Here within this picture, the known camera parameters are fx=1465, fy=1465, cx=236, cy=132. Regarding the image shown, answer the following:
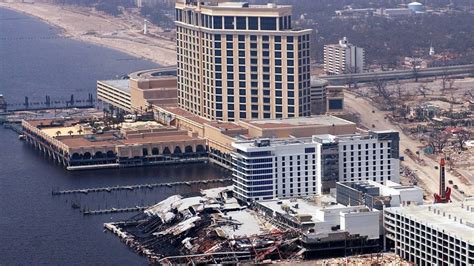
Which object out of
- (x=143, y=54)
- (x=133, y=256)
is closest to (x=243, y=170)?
(x=133, y=256)

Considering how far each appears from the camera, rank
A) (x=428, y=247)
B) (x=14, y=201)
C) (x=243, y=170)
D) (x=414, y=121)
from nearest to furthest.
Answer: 1. (x=428, y=247)
2. (x=243, y=170)
3. (x=14, y=201)
4. (x=414, y=121)

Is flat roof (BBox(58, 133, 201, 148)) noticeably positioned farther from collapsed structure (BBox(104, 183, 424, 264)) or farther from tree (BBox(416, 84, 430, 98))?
tree (BBox(416, 84, 430, 98))

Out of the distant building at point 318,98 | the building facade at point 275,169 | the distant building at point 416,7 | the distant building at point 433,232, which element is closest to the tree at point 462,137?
the distant building at point 318,98

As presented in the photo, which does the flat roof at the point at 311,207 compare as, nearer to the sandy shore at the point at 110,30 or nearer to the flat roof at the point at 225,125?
the flat roof at the point at 225,125

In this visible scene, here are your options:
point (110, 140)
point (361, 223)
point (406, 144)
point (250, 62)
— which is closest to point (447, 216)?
point (361, 223)

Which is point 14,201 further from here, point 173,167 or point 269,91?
point 269,91
